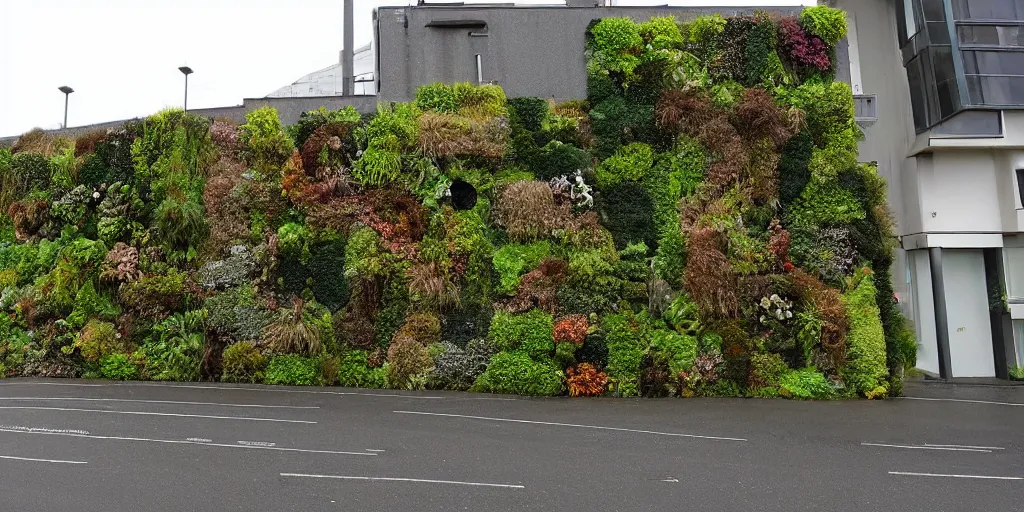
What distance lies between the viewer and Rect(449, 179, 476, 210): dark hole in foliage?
18391 mm

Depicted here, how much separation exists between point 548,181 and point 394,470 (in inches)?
399

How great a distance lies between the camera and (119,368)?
17094 millimetres

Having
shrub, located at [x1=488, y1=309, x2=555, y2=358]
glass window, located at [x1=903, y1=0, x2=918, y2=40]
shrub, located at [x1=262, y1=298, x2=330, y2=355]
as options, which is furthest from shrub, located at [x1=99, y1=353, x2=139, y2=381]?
glass window, located at [x1=903, y1=0, x2=918, y2=40]

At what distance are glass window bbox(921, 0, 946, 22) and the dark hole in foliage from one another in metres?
13.4

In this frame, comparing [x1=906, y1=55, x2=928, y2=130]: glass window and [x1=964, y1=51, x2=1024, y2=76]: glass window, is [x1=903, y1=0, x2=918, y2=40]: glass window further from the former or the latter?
[x1=964, y1=51, x2=1024, y2=76]: glass window

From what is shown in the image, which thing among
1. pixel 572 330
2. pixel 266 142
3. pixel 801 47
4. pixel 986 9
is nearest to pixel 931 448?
pixel 572 330

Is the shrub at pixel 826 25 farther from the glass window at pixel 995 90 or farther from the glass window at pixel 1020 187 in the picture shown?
the glass window at pixel 1020 187

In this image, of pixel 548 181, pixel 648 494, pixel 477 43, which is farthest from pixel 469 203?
pixel 648 494

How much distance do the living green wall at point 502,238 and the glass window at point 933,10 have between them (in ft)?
11.4

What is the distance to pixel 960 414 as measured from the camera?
1497 centimetres

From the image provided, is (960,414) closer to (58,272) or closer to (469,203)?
(469,203)

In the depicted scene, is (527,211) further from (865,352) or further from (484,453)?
(484,453)

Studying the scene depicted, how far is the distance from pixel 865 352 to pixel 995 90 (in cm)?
951

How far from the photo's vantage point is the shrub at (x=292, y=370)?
1655 centimetres
